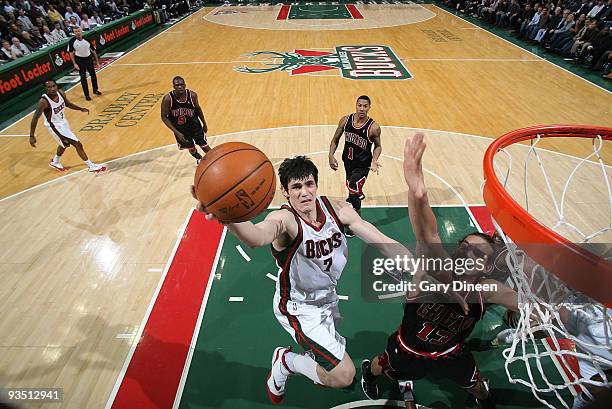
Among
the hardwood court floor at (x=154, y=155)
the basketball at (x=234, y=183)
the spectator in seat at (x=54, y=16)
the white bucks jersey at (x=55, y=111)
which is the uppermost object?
the basketball at (x=234, y=183)

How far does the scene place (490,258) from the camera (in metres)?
2.24

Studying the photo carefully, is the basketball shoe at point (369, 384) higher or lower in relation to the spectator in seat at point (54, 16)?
lower

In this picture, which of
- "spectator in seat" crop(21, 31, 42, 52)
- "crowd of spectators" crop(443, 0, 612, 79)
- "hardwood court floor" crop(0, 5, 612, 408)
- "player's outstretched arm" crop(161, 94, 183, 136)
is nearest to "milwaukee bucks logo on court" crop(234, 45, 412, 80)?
"hardwood court floor" crop(0, 5, 612, 408)

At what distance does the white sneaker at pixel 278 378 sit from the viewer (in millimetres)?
2893

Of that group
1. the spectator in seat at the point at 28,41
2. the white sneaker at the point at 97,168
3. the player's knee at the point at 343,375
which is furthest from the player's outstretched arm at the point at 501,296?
the spectator in seat at the point at 28,41

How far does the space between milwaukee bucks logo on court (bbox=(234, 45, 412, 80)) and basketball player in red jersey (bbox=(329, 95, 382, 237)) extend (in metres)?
6.85

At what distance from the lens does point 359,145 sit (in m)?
4.62

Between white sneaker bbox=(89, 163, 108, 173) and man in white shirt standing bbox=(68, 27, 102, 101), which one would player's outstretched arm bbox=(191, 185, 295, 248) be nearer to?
white sneaker bbox=(89, 163, 108, 173)

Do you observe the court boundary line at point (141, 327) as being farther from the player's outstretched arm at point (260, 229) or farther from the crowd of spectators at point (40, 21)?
the crowd of spectators at point (40, 21)

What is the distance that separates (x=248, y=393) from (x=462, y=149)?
5.78m

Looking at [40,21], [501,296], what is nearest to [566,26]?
[501,296]

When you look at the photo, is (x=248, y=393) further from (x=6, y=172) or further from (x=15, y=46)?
(x=15, y=46)

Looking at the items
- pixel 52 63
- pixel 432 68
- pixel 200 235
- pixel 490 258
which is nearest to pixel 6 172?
pixel 200 235

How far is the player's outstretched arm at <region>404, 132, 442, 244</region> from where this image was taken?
1.83 meters
